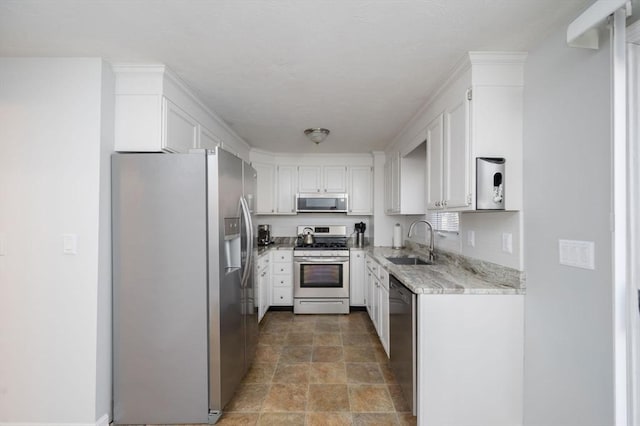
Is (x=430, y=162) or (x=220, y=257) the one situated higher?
(x=430, y=162)

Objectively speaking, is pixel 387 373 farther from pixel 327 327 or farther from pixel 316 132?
pixel 316 132

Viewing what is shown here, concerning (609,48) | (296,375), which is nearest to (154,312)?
(296,375)

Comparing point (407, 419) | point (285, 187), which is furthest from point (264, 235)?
point (407, 419)

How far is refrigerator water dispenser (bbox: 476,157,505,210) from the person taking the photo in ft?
5.88

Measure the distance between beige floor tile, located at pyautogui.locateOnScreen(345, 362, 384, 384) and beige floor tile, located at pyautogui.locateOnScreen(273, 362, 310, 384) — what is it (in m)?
0.38

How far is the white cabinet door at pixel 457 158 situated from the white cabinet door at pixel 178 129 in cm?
198

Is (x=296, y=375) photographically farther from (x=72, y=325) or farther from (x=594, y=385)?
(x=594, y=385)

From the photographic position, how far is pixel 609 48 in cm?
125

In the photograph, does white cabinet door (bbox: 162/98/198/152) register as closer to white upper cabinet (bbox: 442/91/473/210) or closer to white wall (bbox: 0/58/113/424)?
white wall (bbox: 0/58/113/424)

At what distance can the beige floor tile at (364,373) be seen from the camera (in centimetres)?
250

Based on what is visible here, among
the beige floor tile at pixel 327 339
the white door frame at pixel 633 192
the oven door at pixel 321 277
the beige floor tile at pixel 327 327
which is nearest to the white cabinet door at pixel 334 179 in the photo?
the oven door at pixel 321 277

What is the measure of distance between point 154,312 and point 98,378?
19.5 inches

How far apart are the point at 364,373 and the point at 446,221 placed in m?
1.63

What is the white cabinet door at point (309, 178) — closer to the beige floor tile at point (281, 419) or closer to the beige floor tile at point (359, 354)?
the beige floor tile at point (359, 354)
